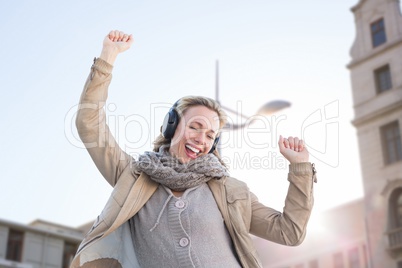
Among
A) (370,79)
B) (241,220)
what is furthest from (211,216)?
(370,79)

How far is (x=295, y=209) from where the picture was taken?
411 cm

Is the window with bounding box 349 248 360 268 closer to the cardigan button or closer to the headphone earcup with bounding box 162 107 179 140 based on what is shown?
the headphone earcup with bounding box 162 107 179 140

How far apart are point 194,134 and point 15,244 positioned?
35.4 meters

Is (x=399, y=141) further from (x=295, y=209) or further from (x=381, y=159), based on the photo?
(x=295, y=209)

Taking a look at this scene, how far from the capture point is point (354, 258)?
39.0 meters

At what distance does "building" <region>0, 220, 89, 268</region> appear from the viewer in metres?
36.8

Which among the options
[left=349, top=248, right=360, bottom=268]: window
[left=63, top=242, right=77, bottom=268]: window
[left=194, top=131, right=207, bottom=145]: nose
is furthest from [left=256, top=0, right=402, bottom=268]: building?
[left=194, top=131, right=207, bottom=145]: nose

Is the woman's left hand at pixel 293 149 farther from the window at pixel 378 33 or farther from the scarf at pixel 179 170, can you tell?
the window at pixel 378 33

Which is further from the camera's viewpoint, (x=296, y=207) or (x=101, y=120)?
(x=101, y=120)

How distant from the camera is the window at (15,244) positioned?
1468 inches

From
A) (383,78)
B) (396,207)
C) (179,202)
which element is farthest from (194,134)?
(383,78)

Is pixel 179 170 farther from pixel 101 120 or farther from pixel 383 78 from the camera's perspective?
pixel 383 78

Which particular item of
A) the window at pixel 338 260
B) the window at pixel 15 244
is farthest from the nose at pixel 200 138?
the window at pixel 338 260

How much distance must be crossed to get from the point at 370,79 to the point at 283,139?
3051 centimetres
